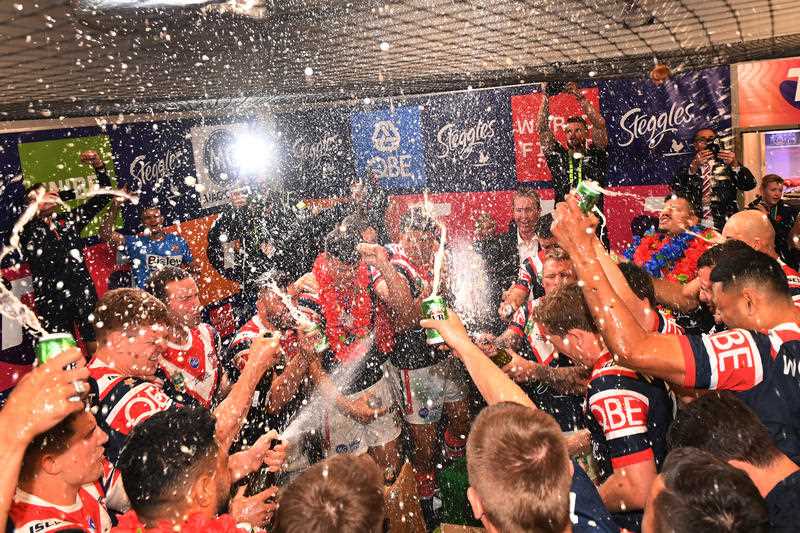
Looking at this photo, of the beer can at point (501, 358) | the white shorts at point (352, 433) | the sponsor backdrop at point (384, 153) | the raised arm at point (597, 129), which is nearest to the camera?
the beer can at point (501, 358)

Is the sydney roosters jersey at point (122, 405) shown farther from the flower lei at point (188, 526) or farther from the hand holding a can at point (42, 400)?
the hand holding a can at point (42, 400)

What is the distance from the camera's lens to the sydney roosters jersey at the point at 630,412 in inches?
101

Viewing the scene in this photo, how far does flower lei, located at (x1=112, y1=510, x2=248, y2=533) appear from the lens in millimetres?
2039

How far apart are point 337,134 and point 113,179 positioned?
4.47m

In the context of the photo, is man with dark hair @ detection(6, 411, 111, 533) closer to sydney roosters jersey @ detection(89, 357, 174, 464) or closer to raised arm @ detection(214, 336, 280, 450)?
sydney roosters jersey @ detection(89, 357, 174, 464)

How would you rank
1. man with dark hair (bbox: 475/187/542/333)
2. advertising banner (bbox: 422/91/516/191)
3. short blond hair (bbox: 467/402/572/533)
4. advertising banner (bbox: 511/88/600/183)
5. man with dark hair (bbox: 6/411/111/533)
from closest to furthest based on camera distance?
short blond hair (bbox: 467/402/572/533)
man with dark hair (bbox: 6/411/111/533)
man with dark hair (bbox: 475/187/542/333)
advertising banner (bbox: 511/88/600/183)
advertising banner (bbox: 422/91/516/191)

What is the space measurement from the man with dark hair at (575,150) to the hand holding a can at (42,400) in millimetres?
6266

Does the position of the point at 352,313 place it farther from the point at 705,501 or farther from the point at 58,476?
the point at 705,501

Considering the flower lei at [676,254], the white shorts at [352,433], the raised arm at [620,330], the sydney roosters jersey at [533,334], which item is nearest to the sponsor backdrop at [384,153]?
the flower lei at [676,254]

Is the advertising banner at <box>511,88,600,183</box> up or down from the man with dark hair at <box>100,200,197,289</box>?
up

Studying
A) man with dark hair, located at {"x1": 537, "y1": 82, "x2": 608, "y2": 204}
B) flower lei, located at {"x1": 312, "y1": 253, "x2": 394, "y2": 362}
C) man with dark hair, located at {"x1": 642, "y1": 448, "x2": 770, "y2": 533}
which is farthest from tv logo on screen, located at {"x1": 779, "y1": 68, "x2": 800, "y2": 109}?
man with dark hair, located at {"x1": 642, "y1": 448, "x2": 770, "y2": 533}

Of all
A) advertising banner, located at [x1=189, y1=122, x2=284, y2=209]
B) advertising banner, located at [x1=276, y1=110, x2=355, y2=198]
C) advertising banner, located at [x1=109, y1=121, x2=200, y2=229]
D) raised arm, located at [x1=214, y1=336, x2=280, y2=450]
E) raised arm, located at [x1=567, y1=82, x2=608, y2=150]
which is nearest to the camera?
raised arm, located at [x1=214, y1=336, x2=280, y2=450]

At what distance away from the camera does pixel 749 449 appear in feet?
6.74

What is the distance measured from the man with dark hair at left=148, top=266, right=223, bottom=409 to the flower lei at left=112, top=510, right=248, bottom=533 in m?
2.09
